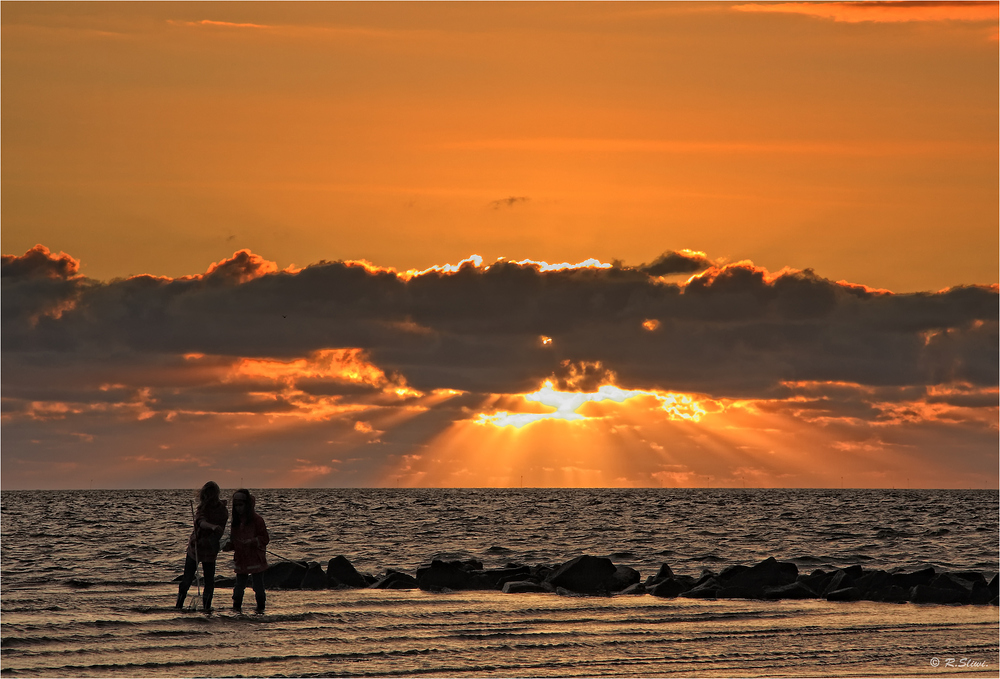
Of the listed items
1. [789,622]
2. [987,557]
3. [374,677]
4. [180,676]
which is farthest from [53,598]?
[987,557]

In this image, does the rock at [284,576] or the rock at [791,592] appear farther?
the rock at [284,576]

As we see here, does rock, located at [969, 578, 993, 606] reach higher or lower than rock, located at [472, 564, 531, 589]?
higher

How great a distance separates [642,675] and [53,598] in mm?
13488

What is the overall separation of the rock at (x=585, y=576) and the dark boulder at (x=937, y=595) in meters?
7.21

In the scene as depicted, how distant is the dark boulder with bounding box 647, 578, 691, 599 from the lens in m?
25.5

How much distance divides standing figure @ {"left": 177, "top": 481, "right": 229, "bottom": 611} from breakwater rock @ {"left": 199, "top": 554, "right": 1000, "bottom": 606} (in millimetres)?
6110

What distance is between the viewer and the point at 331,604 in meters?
21.9

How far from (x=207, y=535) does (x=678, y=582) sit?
12.6m

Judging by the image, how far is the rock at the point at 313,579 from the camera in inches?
1010

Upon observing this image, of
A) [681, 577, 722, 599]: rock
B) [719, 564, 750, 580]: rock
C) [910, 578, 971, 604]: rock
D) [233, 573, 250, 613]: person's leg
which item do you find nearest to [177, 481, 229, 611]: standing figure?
[233, 573, 250, 613]: person's leg

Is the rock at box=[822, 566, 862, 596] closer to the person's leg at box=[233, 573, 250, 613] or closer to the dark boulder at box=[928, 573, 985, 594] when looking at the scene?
the dark boulder at box=[928, 573, 985, 594]

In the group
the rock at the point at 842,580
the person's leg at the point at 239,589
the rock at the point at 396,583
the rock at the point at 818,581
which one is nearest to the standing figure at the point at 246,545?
the person's leg at the point at 239,589

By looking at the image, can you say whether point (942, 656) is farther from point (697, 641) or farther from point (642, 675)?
point (642, 675)

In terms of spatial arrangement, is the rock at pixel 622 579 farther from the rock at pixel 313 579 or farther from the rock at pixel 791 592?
the rock at pixel 313 579
